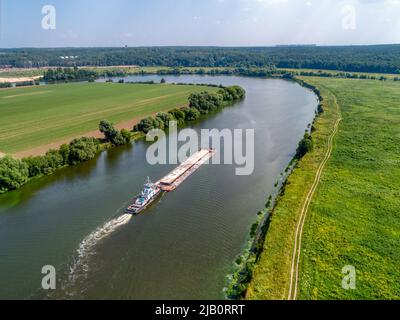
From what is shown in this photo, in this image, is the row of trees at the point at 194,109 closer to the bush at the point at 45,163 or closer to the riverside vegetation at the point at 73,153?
the riverside vegetation at the point at 73,153

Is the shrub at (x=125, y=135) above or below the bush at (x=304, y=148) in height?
above

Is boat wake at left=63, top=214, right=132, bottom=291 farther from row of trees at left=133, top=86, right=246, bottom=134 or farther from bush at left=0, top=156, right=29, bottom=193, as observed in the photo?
row of trees at left=133, top=86, right=246, bottom=134

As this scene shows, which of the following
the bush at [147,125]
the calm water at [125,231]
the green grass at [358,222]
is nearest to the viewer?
the green grass at [358,222]

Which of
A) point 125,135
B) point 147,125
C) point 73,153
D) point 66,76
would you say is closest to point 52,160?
point 73,153

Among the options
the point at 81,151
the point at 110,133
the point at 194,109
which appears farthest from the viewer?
the point at 194,109

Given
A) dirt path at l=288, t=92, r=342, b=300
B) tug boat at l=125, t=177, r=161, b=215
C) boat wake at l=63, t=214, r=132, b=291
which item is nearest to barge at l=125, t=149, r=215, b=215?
tug boat at l=125, t=177, r=161, b=215

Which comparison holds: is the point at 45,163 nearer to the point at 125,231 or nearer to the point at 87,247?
the point at 125,231

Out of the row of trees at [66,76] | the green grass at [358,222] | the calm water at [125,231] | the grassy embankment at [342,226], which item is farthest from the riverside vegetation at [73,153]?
the row of trees at [66,76]
